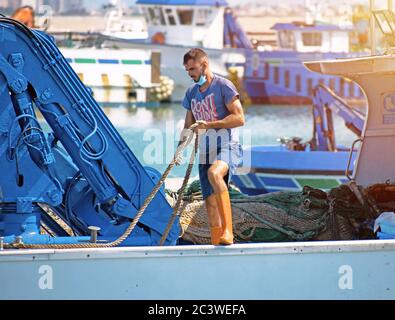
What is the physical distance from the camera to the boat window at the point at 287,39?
64688mm

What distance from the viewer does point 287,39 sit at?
6512 centimetres

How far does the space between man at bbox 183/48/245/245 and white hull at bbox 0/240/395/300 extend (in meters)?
0.28

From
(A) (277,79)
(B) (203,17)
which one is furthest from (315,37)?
(B) (203,17)

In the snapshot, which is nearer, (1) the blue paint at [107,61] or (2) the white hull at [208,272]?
(2) the white hull at [208,272]

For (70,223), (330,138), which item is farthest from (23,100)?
(330,138)

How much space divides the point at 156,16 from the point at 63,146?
171ft

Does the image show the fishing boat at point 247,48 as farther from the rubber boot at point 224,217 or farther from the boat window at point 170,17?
the rubber boot at point 224,217

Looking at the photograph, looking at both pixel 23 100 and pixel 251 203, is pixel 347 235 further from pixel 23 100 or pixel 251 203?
pixel 23 100

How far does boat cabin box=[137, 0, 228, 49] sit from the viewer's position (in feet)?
197

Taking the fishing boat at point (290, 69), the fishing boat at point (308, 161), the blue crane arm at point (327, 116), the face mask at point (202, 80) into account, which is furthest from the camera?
the fishing boat at point (290, 69)

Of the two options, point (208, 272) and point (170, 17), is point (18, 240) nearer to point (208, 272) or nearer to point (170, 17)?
point (208, 272)

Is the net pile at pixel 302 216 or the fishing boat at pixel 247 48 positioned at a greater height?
the fishing boat at pixel 247 48

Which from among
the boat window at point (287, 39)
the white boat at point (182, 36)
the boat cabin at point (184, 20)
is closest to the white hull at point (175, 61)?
the white boat at point (182, 36)

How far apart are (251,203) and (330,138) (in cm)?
1052
